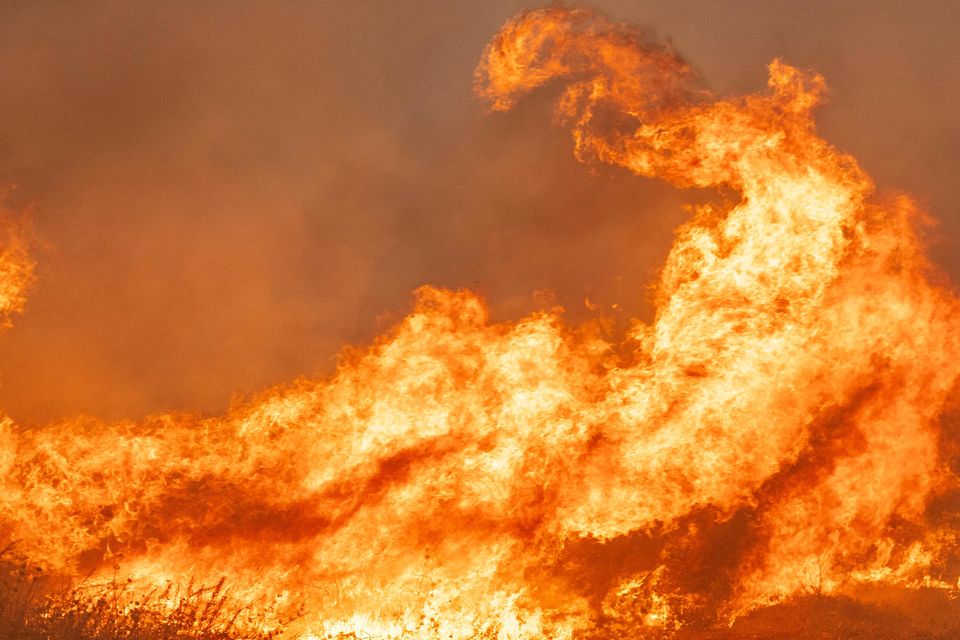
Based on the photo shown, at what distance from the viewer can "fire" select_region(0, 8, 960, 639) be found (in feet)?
32.0

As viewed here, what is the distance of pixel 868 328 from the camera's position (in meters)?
10.5

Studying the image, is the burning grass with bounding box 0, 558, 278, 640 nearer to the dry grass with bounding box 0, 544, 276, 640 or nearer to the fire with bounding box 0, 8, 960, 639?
the dry grass with bounding box 0, 544, 276, 640

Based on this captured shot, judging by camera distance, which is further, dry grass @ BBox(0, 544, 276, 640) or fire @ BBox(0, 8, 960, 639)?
fire @ BBox(0, 8, 960, 639)

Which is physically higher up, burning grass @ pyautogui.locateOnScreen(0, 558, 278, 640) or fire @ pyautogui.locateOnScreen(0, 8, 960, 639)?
fire @ pyautogui.locateOnScreen(0, 8, 960, 639)

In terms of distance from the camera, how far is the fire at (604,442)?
975 centimetres

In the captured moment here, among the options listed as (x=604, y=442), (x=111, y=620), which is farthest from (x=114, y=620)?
(x=604, y=442)

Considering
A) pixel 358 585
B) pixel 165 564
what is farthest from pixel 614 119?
pixel 165 564

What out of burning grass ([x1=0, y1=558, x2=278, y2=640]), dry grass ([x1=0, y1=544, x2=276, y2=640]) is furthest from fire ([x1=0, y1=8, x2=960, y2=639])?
dry grass ([x1=0, y1=544, x2=276, y2=640])

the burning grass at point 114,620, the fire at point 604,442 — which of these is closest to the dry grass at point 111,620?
the burning grass at point 114,620

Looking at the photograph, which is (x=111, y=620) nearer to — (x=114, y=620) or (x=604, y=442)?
(x=114, y=620)

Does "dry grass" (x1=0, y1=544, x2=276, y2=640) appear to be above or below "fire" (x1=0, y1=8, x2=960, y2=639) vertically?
below

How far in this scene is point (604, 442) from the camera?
10109 mm

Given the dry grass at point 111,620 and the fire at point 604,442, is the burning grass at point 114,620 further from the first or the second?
the fire at point 604,442

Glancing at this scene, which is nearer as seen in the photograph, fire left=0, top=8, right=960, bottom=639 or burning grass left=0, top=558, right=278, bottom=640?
burning grass left=0, top=558, right=278, bottom=640
